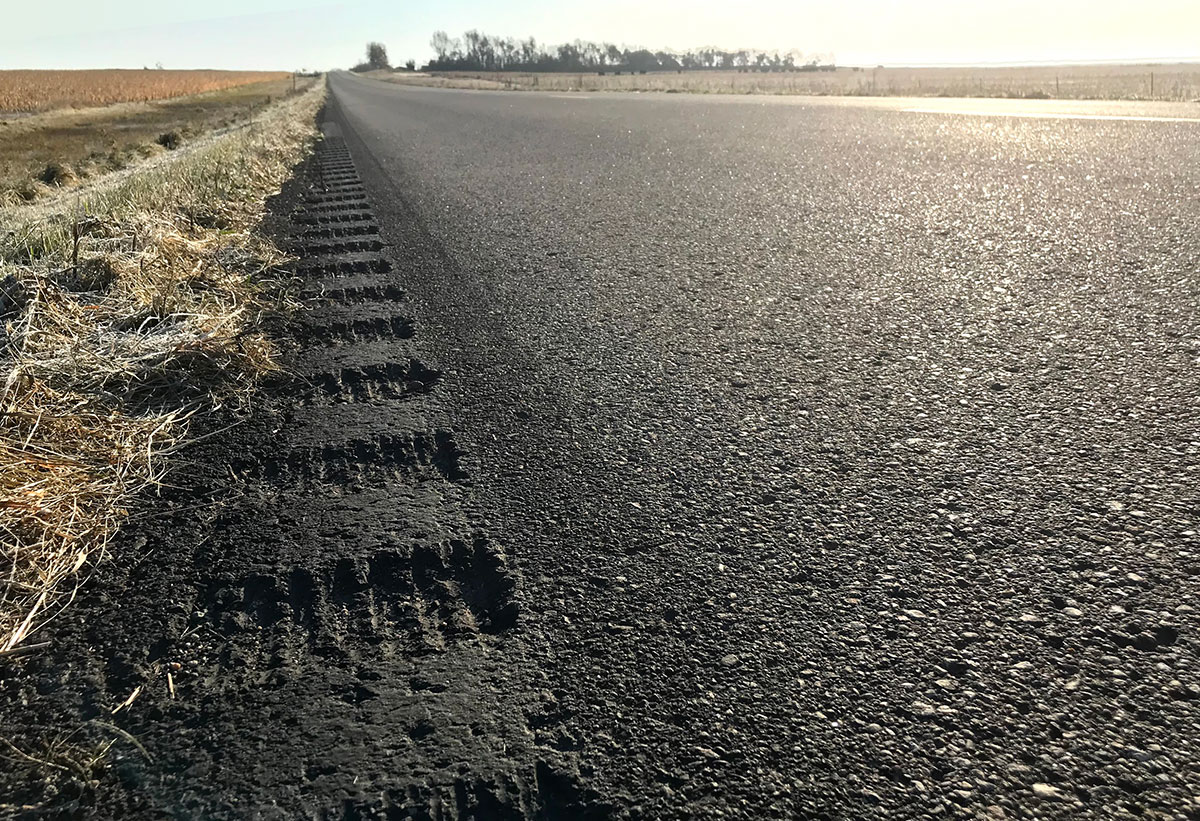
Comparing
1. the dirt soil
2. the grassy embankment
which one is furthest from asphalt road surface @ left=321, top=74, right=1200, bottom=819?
the grassy embankment

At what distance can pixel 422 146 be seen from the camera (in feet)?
37.2

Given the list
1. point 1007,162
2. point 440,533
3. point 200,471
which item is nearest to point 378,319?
point 200,471

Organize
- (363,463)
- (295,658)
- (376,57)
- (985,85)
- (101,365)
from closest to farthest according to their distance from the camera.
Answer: (295,658), (363,463), (101,365), (985,85), (376,57)

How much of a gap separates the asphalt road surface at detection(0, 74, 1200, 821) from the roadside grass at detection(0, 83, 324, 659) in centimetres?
13

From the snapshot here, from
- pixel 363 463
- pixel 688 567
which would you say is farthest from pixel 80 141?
pixel 688 567

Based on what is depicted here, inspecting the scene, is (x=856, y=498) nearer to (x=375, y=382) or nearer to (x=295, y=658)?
(x=295, y=658)

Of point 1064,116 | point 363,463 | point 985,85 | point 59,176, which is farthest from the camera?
point 985,85

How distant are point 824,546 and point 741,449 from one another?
18.3 inches

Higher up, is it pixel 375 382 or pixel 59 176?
pixel 59 176

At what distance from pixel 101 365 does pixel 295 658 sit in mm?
1716

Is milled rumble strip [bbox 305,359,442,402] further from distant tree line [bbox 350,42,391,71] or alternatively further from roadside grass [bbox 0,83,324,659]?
distant tree line [bbox 350,42,391,71]

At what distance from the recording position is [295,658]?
1.41 metres

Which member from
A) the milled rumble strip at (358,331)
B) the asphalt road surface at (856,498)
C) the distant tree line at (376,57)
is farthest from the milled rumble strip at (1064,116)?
the distant tree line at (376,57)

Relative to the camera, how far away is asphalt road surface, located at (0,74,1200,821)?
1164 mm
